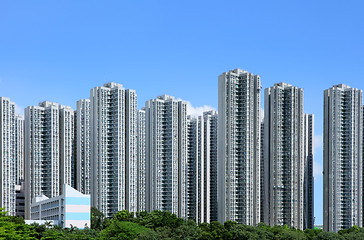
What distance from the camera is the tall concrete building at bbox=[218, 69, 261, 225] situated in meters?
55.2

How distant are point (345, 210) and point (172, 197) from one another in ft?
67.3

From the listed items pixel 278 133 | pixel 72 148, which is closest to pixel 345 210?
pixel 278 133

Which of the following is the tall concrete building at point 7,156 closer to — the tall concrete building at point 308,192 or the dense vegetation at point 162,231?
the dense vegetation at point 162,231

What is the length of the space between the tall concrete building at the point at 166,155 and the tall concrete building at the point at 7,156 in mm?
17097

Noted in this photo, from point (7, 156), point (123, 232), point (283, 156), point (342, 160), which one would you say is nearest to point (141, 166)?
point (7, 156)

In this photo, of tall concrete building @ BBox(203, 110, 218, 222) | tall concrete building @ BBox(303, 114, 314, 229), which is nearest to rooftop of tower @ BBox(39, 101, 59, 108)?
tall concrete building @ BBox(203, 110, 218, 222)

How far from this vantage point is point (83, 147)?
62406 mm

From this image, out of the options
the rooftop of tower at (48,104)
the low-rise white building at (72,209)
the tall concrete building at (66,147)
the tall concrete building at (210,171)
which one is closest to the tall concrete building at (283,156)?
the tall concrete building at (210,171)

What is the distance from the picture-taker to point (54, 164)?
6066 cm

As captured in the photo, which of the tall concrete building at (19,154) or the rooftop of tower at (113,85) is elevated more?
the rooftop of tower at (113,85)

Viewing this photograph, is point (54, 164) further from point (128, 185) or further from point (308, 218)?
point (308, 218)

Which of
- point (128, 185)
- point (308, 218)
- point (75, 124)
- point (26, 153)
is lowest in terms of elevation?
point (308, 218)

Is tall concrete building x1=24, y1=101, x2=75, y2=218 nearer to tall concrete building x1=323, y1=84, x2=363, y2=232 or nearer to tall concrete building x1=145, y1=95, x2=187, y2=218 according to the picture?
tall concrete building x1=145, y1=95, x2=187, y2=218

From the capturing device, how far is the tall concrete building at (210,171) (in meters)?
67.0
